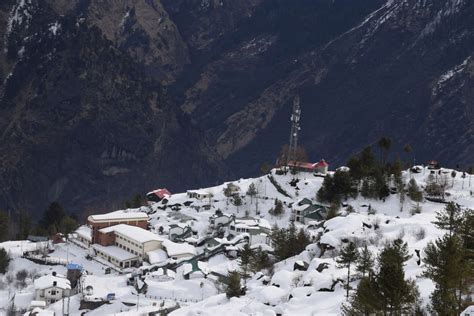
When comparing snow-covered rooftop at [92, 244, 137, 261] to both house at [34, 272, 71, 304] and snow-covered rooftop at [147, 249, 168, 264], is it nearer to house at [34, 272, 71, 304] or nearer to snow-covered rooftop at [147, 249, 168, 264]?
snow-covered rooftop at [147, 249, 168, 264]

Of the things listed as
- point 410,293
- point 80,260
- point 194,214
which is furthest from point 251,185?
point 410,293

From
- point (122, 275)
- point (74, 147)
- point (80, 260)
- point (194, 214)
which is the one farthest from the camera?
point (74, 147)

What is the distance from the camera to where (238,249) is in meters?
Answer: 77.2

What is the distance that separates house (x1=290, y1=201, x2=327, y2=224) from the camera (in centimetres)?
8538

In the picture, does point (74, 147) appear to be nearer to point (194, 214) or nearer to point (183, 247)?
point (194, 214)

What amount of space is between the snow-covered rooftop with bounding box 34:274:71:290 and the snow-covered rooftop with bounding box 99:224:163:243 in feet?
41.9

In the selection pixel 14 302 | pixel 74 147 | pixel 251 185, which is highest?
→ pixel 74 147

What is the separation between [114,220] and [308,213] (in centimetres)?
2365

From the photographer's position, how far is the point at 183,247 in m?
81.2

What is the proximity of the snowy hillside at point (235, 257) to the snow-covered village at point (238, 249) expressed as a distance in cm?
12

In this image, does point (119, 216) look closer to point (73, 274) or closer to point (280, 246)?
point (73, 274)

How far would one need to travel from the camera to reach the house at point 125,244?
81.1 meters

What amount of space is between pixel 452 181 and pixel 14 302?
51.6 m

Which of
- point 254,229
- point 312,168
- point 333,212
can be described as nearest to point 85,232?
point 254,229
